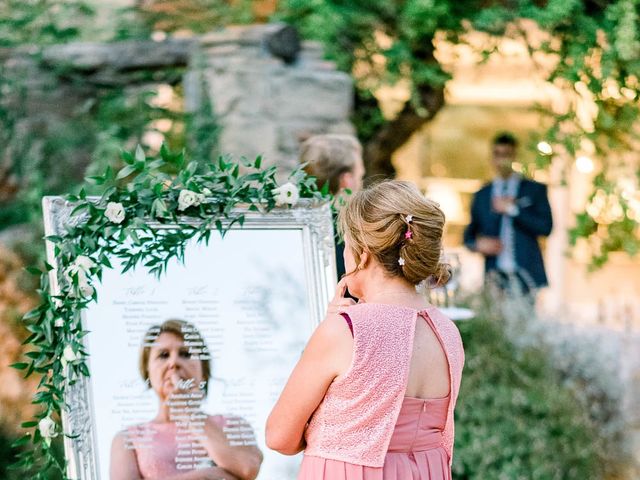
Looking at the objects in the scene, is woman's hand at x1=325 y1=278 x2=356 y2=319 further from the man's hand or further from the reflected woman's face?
the man's hand

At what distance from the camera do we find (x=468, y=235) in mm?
5848

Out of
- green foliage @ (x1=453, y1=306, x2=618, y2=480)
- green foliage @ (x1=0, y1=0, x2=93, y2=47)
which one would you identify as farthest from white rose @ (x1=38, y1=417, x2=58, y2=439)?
green foliage @ (x1=0, y1=0, x2=93, y2=47)

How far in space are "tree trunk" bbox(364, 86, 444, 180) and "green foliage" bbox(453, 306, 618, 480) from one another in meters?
1.55

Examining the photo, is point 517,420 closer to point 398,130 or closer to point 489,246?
point 489,246

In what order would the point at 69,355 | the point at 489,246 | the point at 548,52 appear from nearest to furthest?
the point at 69,355 < the point at 548,52 < the point at 489,246

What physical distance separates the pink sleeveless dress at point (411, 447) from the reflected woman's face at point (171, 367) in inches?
19.4

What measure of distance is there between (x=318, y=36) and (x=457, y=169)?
3108 millimetres

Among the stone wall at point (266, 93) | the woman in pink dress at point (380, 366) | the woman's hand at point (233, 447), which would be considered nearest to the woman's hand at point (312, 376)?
the woman in pink dress at point (380, 366)

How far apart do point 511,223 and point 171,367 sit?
344 cm

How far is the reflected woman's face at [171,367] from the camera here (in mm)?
2611

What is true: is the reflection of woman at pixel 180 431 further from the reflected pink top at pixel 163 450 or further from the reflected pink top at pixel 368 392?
the reflected pink top at pixel 368 392

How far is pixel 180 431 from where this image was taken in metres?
2.61

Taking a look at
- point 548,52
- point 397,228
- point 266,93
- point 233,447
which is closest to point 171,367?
point 233,447

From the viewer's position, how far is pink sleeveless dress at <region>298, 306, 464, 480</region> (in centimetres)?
220
